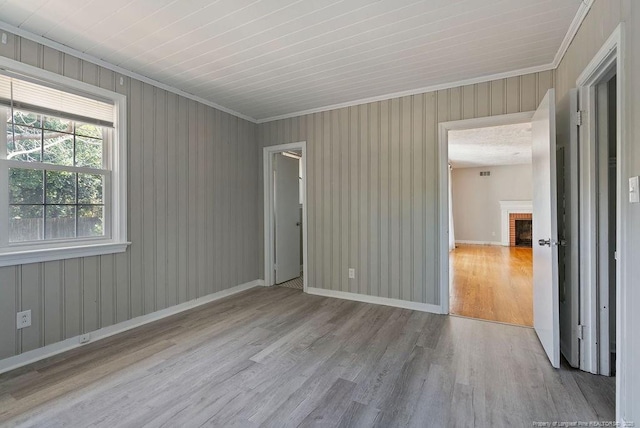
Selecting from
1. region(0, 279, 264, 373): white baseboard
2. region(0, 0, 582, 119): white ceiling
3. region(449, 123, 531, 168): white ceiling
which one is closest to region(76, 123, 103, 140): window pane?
region(0, 0, 582, 119): white ceiling

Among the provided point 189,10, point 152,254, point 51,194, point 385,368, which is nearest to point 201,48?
point 189,10

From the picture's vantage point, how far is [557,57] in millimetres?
2488

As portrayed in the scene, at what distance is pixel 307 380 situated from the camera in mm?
1946

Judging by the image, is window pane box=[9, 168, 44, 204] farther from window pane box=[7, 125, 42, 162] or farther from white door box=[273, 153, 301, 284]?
white door box=[273, 153, 301, 284]

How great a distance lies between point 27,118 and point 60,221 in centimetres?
80

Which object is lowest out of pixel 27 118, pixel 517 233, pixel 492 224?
pixel 517 233

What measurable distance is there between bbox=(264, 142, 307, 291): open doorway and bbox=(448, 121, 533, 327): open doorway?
232cm

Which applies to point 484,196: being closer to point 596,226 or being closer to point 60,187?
point 596,226

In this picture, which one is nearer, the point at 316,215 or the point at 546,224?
the point at 546,224

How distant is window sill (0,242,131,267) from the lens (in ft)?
6.78

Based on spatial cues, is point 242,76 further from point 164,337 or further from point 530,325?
point 530,325

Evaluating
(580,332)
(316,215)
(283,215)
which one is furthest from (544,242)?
(283,215)

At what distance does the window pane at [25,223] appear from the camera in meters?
2.14

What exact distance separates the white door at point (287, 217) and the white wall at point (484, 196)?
6.19 meters
